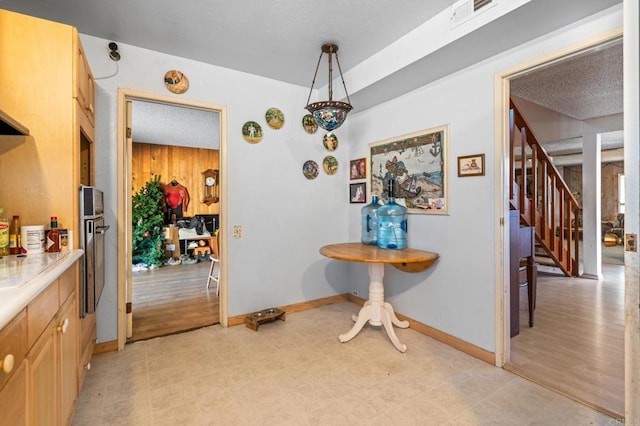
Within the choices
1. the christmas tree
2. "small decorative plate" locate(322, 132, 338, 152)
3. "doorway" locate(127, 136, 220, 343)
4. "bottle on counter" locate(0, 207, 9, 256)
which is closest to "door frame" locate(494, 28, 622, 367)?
"small decorative plate" locate(322, 132, 338, 152)

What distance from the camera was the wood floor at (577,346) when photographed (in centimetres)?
194

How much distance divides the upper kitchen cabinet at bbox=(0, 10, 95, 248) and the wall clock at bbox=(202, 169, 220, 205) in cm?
524

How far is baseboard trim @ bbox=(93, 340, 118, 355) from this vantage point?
8.05ft

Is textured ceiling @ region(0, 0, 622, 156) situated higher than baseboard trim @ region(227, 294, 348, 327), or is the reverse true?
textured ceiling @ region(0, 0, 622, 156)

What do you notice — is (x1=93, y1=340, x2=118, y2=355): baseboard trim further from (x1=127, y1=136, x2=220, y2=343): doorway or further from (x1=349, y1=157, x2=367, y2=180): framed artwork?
(x1=349, y1=157, x2=367, y2=180): framed artwork

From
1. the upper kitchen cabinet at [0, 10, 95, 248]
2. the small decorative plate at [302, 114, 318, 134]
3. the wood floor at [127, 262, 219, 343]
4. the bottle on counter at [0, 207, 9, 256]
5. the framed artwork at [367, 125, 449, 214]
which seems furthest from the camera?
the small decorative plate at [302, 114, 318, 134]

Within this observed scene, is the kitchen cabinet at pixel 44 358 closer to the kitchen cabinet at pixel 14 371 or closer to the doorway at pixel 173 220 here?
the kitchen cabinet at pixel 14 371

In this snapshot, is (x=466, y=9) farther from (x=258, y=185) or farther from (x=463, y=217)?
(x=258, y=185)

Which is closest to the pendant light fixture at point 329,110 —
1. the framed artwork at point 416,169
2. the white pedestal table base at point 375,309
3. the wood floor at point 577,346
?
the framed artwork at point 416,169

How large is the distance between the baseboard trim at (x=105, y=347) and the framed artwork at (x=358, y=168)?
9.11 feet

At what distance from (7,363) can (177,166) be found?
21.1 ft

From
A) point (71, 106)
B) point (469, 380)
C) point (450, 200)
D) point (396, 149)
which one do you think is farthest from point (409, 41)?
point (469, 380)

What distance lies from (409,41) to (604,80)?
252 cm

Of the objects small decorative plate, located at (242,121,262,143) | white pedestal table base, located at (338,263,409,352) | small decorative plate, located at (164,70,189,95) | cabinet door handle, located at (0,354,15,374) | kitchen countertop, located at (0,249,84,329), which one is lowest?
white pedestal table base, located at (338,263,409,352)
